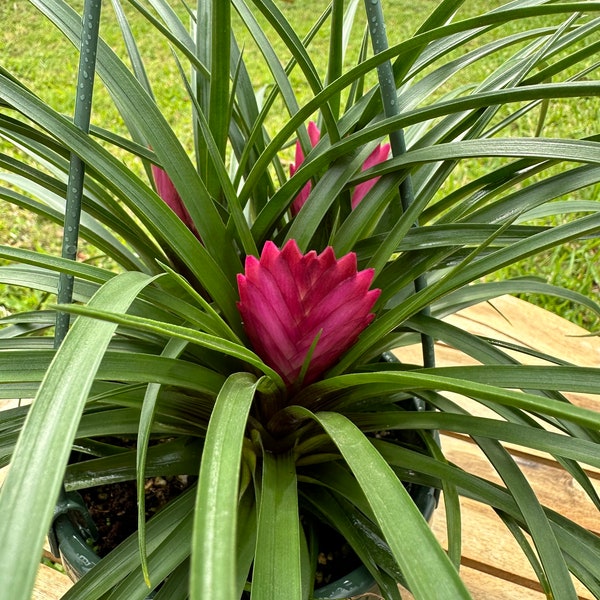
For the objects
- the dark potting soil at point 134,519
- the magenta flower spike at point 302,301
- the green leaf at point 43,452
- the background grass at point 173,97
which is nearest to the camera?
the green leaf at point 43,452

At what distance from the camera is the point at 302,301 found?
20.0 inches

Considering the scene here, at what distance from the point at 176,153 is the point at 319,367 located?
195mm

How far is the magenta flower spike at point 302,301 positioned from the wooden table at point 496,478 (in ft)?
0.89

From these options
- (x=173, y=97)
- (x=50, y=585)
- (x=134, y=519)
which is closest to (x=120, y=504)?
(x=134, y=519)

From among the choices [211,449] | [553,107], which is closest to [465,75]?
[553,107]

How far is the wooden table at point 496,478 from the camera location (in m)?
0.74

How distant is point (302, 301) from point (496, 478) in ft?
1.56

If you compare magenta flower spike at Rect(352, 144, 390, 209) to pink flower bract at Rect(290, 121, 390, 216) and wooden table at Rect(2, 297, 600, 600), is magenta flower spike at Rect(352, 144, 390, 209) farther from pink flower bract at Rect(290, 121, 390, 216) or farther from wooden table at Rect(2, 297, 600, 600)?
wooden table at Rect(2, 297, 600, 600)

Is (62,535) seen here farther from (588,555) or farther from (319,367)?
(588,555)

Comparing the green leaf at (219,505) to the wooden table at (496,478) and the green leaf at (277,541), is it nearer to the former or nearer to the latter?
the green leaf at (277,541)

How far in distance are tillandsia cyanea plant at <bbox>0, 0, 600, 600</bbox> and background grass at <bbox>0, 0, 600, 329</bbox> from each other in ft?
2.20

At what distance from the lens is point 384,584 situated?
1.72 ft

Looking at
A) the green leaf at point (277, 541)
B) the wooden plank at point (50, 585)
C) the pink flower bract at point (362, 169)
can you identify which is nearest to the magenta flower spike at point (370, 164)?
the pink flower bract at point (362, 169)

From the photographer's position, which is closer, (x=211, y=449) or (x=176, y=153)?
(x=211, y=449)
